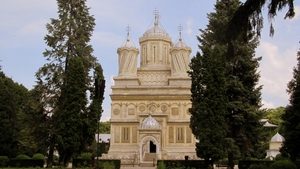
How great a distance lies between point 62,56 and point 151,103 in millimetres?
15576

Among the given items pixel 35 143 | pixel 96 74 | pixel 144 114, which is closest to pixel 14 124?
pixel 35 143

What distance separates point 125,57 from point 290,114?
24074 mm

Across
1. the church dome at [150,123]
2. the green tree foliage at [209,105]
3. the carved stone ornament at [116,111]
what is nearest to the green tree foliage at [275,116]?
the church dome at [150,123]

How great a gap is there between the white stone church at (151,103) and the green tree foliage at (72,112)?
1082 cm

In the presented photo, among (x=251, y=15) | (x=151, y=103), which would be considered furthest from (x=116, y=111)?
(x=251, y=15)

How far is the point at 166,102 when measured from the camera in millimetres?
40594

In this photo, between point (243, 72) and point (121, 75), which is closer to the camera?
point (243, 72)

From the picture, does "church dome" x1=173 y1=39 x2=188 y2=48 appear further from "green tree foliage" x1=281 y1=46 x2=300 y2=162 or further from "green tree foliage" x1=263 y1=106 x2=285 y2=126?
"green tree foliage" x1=263 y1=106 x2=285 y2=126

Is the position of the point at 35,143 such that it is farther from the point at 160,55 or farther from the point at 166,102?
the point at 160,55

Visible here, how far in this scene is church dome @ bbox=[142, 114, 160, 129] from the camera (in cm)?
3640

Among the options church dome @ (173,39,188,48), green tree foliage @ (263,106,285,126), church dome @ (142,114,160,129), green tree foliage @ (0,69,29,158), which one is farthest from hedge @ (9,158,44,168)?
green tree foliage @ (263,106,285,126)

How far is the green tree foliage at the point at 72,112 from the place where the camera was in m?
24.7

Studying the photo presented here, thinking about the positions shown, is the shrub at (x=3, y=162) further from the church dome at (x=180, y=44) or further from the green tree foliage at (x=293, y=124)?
the church dome at (x=180, y=44)

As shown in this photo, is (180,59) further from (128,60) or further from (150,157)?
(150,157)
